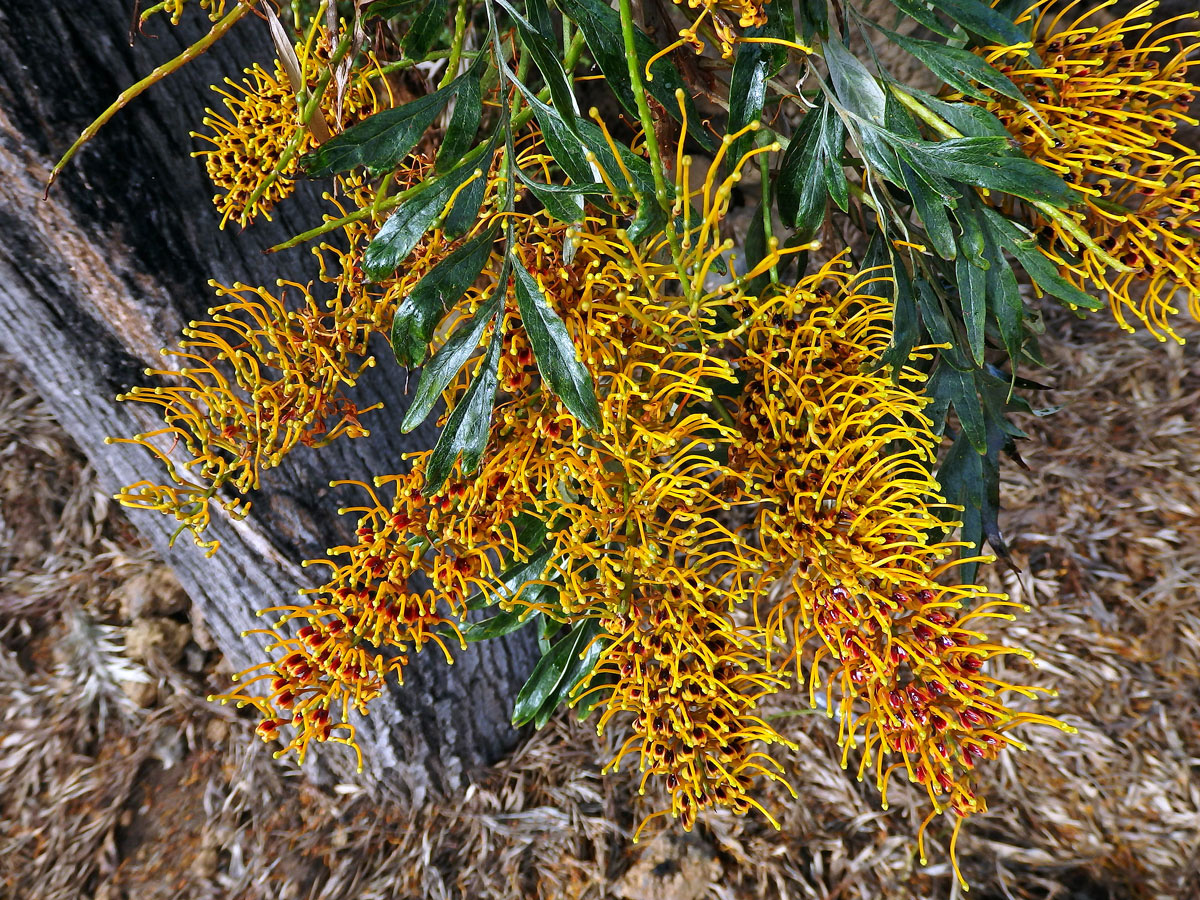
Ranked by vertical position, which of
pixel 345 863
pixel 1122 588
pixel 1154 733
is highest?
pixel 345 863

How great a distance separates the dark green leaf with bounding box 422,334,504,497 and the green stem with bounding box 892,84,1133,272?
0.34 m

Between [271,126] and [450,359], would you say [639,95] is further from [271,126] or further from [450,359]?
[271,126]

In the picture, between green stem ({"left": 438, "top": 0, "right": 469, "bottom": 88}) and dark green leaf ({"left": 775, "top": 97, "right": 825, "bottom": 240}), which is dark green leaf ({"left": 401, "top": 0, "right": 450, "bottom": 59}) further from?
dark green leaf ({"left": 775, "top": 97, "right": 825, "bottom": 240})

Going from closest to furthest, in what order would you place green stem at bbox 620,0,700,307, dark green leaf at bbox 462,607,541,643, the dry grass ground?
green stem at bbox 620,0,700,307 < dark green leaf at bbox 462,607,541,643 < the dry grass ground

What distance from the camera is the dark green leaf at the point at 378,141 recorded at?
18.9 inches

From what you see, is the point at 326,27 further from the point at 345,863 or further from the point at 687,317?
the point at 345,863

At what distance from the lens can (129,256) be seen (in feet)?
2.52

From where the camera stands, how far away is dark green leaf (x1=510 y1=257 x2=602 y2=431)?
0.44 meters

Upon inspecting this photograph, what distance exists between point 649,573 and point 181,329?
61 cm

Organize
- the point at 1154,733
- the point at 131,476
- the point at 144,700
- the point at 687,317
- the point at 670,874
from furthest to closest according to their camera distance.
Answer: the point at 144,700 < the point at 1154,733 < the point at 670,874 < the point at 131,476 < the point at 687,317

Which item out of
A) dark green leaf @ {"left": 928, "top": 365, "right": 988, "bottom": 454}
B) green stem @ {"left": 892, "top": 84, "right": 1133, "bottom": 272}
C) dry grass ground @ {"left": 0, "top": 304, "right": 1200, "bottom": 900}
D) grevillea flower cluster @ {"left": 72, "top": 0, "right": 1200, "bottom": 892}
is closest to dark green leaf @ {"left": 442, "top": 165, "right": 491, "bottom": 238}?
grevillea flower cluster @ {"left": 72, "top": 0, "right": 1200, "bottom": 892}

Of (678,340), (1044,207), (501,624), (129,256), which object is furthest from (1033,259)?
(129,256)

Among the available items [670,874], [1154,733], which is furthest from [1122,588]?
[670,874]

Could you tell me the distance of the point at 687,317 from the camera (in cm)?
48
